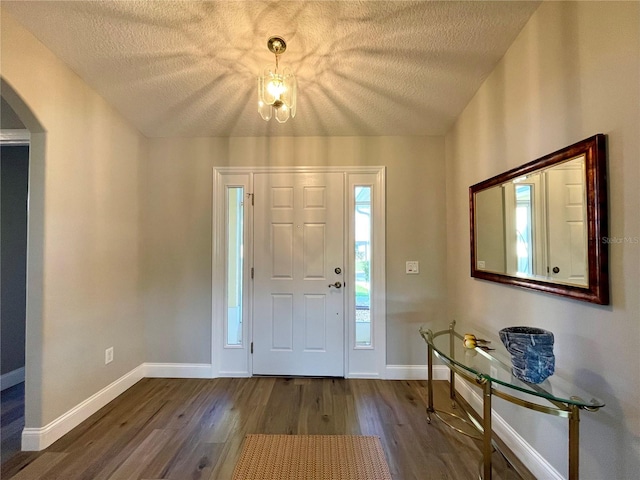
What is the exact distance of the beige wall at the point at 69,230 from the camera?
1.73m

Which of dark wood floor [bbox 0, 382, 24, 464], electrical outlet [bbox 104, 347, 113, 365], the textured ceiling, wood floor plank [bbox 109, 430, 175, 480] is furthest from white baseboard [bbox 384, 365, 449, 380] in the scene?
dark wood floor [bbox 0, 382, 24, 464]

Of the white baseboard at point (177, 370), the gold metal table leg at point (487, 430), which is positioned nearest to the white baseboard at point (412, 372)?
the gold metal table leg at point (487, 430)

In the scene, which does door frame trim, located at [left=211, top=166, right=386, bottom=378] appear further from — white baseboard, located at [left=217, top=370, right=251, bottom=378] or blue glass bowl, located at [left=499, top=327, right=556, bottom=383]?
blue glass bowl, located at [left=499, top=327, right=556, bottom=383]

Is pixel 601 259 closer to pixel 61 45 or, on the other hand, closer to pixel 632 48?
pixel 632 48

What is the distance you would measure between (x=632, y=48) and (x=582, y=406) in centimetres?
134

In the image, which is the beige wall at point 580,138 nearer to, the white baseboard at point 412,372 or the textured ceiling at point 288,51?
the textured ceiling at point 288,51

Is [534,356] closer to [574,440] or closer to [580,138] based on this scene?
[574,440]

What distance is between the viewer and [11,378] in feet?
8.33

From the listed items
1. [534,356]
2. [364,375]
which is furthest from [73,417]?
[534,356]

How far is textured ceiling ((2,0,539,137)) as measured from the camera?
59.2 inches

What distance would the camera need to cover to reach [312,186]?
278 centimetres

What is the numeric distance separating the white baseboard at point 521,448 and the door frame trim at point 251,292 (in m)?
0.86

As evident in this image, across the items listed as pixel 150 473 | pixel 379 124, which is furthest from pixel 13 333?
pixel 379 124

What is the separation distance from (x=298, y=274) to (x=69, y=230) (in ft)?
5.87
